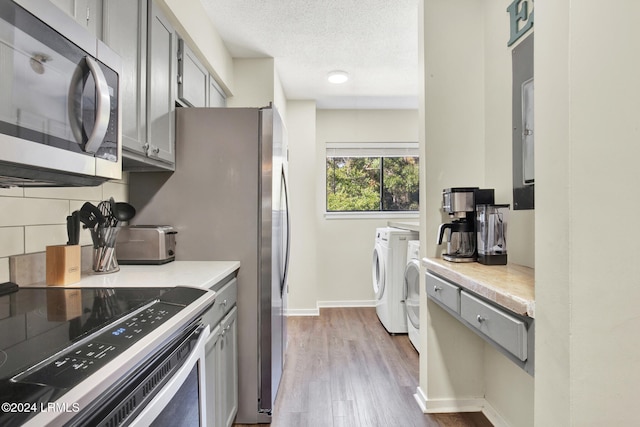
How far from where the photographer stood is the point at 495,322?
123 cm

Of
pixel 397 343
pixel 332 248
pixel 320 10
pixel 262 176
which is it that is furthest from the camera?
pixel 332 248

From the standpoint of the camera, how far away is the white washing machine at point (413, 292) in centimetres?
286

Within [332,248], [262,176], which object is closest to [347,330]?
[332,248]

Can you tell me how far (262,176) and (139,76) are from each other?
76 cm

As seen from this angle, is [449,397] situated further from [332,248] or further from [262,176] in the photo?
[332,248]

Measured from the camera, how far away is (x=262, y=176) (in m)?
1.93

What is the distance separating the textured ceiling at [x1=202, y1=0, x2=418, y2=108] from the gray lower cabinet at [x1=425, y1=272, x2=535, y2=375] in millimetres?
1886

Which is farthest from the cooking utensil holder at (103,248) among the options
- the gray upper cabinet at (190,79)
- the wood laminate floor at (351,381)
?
the wood laminate floor at (351,381)

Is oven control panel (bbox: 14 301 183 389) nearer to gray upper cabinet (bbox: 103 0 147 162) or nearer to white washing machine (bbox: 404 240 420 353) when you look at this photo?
gray upper cabinet (bbox: 103 0 147 162)

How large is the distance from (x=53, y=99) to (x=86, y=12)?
0.55 metres

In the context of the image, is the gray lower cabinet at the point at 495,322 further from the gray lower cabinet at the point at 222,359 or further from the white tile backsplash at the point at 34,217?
the white tile backsplash at the point at 34,217

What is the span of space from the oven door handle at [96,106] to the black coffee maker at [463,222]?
5.22 feet

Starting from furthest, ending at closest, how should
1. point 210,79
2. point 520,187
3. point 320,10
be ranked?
point 210,79 < point 320,10 < point 520,187

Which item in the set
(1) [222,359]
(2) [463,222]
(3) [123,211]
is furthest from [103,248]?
(2) [463,222]
